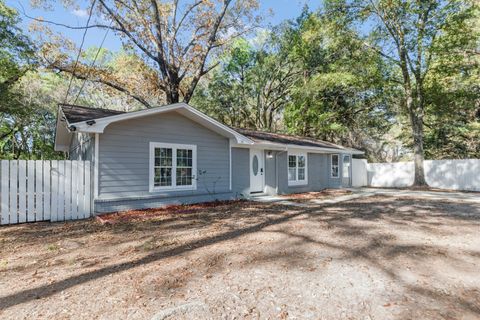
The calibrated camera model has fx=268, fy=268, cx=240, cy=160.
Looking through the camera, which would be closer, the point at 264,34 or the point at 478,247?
the point at 478,247

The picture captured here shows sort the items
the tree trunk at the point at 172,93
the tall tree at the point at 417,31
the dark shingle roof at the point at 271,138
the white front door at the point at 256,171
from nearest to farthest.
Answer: the white front door at the point at 256,171 < the dark shingle roof at the point at 271,138 < the tall tree at the point at 417,31 < the tree trunk at the point at 172,93

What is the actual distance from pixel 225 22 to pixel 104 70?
8115 millimetres

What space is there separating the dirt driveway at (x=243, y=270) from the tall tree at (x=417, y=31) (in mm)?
11363

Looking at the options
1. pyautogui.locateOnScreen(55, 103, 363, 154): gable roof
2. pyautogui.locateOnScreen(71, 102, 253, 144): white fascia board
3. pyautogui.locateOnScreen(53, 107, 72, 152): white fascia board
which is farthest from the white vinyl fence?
pyautogui.locateOnScreen(53, 107, 72, 152): white fascia board

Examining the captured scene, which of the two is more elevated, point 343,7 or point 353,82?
point 343,7

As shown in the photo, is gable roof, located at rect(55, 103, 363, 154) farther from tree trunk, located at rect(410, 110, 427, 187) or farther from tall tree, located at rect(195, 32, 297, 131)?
tall tree, located at rect(195, 32, 297, 131)

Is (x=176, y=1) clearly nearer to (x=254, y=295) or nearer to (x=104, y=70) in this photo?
(x=104, y=70)

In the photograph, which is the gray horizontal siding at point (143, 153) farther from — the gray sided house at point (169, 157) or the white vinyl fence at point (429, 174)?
the white vinyl fence at point (429, 174)

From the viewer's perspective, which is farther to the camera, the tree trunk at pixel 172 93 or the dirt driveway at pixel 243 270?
the tree trunk at pixel 172 93

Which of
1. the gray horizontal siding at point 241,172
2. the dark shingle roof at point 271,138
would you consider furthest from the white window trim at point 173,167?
the dark shingle roof at point 271,138

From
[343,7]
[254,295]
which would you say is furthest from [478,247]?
[343,7]

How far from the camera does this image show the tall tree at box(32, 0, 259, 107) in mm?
14961

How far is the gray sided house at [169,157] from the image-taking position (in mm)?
7387

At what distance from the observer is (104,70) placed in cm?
1633
